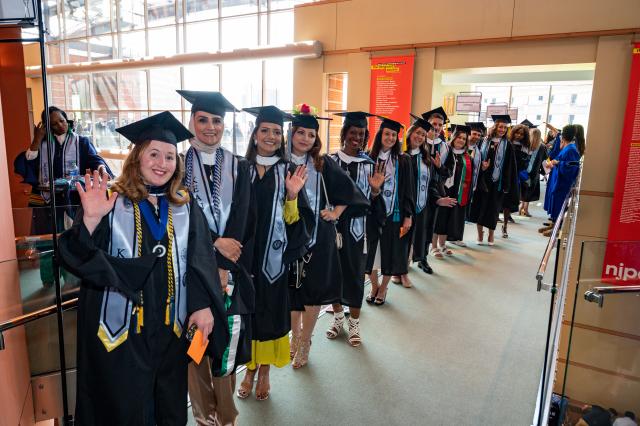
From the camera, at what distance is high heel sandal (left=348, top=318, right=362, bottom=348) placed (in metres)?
3.38

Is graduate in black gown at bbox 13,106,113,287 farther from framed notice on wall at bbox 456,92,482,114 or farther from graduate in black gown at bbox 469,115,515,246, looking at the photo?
framed notice on wall at bbox 456,92,482,114

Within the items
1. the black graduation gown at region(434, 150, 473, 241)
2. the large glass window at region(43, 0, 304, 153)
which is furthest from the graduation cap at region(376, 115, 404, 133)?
the large glass window at region(43, 0, 304, 153)

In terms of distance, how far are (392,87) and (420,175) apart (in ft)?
13.3

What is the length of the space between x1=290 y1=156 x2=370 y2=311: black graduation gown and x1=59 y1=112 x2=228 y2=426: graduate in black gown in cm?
110

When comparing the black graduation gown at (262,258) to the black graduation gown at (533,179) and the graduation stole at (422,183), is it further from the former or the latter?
the black graduation gown at (533,179)

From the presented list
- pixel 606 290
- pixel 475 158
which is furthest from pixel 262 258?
pixel 475 158

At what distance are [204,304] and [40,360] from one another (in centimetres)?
141

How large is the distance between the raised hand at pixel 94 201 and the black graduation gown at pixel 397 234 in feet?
7.98

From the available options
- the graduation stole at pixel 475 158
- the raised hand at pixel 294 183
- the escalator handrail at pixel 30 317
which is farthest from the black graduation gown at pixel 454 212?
the escalator handrail at pixel 30 317

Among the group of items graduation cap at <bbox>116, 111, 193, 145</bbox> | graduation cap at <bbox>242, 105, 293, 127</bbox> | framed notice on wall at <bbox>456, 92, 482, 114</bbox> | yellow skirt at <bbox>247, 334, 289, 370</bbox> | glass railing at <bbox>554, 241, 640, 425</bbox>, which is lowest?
glass railing at <bbox>554, 241, 640, 425</bbox>

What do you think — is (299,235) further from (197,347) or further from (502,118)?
(502,118)

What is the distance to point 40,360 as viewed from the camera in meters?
2.46

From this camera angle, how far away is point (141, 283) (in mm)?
1598

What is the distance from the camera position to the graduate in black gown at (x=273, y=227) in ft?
7.90
